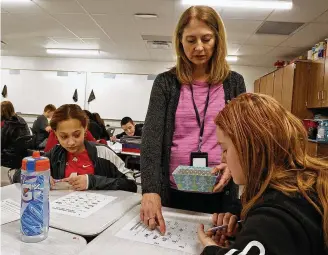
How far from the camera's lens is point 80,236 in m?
0.86

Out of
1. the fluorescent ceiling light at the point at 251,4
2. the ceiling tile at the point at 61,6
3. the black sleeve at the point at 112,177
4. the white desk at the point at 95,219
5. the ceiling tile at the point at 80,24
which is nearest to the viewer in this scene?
the white desk at the point at 95,219

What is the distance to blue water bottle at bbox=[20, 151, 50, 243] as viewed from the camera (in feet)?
2.59

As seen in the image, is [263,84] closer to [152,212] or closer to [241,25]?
[241,25]

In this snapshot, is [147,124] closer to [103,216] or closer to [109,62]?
[103,216]

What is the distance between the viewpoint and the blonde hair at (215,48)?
1.13 metres

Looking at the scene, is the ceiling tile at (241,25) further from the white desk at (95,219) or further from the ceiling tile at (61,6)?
the white desk at (95,219)

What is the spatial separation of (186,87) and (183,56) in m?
0.14

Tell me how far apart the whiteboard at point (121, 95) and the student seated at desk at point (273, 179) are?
272 inches

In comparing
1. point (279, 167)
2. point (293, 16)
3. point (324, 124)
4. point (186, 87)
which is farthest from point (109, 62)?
point (279, 167)

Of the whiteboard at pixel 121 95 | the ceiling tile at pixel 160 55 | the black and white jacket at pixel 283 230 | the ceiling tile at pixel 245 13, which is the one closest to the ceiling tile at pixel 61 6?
the ceiling tile at pixel 245 13

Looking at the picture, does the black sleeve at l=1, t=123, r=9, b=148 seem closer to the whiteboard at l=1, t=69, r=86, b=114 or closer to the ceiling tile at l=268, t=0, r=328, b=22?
the whiteboard at l=1, t=69, r=86, b=114

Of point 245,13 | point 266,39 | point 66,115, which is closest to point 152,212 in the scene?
point 66,115

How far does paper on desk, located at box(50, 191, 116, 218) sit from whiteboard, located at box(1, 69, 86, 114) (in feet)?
22.3

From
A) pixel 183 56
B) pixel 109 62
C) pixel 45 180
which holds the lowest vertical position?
pixel 45 180
